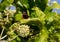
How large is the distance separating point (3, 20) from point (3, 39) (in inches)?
5.0

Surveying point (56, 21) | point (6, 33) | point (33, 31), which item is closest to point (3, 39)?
point (6, 33)

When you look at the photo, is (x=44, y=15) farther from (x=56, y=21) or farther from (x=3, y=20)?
(x=3, y=20)

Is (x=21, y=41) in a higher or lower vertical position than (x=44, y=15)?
lower

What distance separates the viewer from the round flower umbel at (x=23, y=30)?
68.4 inches

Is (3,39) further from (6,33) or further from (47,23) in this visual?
(47,23)

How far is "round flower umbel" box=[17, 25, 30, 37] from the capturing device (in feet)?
5.70

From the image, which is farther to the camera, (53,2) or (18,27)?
(53,2)

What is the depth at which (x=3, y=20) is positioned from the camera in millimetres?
1820

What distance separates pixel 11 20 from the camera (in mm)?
1829

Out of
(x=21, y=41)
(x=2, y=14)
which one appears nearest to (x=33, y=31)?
(x=21, y=41)

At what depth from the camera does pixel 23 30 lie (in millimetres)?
1739

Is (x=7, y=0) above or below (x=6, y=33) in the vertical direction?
above

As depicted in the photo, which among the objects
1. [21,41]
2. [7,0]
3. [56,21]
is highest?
[7,0]

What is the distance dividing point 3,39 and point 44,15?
0.29 meters
